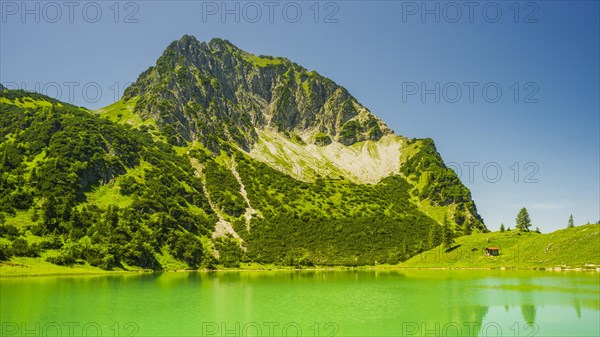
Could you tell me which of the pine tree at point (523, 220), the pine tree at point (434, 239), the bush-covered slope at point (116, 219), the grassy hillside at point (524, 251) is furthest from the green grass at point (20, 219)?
the pine tree at point (523, 220)

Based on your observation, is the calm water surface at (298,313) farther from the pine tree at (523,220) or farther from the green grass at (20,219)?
the pine tree at (523,220)

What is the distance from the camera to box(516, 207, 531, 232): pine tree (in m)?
162

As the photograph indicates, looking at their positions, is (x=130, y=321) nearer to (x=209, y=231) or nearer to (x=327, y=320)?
(x=327, y=320)

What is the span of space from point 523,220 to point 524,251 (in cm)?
2834

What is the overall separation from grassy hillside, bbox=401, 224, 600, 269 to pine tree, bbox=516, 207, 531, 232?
340 centimetres

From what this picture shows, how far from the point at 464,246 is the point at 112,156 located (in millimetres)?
→ 156333

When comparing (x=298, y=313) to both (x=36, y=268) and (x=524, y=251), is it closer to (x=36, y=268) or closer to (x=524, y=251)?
(x=36, y=268)

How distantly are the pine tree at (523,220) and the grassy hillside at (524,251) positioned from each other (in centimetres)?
340

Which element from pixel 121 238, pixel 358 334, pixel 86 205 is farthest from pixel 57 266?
pixel 358 334

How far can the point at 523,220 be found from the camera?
163m

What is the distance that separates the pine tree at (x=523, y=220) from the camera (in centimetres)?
16188

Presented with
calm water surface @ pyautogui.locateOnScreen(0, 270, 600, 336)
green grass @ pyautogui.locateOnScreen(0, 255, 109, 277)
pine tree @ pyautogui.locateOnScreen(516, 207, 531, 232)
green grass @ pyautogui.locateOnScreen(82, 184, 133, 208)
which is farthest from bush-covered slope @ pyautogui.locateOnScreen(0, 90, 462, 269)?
calm water surface @ pyautogui.locateOnScreen(0, 270, 600, 336)

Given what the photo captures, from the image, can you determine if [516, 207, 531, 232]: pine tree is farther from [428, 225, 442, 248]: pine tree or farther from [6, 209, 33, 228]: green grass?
[6, 209, 33, 228]: green grass

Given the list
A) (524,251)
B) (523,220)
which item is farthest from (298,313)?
(523,220)
